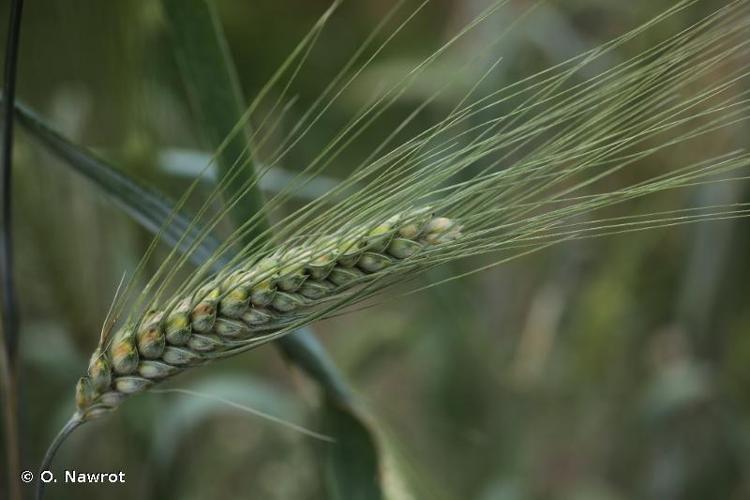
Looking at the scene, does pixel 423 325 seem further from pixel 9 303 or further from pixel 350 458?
pixel 9 303

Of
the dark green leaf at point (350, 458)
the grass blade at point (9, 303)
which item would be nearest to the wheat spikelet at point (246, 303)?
the grass blade at point (9, 303)

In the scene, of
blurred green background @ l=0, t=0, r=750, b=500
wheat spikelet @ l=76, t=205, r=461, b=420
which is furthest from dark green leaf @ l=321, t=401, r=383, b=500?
wheat spikelet @ l=76, t=205, r=461, b=420

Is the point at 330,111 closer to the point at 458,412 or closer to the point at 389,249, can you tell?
the point at 458,412

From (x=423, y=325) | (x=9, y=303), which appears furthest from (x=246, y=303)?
(x=423, y=325)

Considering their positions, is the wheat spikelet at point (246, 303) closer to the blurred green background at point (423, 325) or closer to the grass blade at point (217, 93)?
the grass blade at point (217, 93)

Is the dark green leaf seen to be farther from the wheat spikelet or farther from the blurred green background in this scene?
the wheat spikelet

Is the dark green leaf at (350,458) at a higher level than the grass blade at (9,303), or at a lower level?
lower
